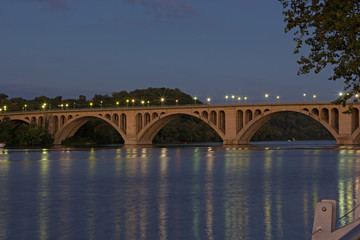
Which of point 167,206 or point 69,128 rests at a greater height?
point 69,128

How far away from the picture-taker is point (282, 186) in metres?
29.2

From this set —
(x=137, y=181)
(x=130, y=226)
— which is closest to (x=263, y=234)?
(x=130, y=226)

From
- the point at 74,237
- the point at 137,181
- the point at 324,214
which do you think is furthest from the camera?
the point at 137,181

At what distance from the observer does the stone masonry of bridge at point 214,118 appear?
9812 centimetres

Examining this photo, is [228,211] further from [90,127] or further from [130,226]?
[90,127]

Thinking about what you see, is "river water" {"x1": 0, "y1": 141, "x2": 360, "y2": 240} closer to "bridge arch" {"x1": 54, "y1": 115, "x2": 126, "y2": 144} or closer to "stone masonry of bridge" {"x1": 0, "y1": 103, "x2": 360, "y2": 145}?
"stone masonry of bridge" {"x1": 0, "y1": 103, "x2": 360, "y2": 145}

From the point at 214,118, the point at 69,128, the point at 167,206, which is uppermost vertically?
the point at 214,118

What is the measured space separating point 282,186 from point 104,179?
12730 millimetres

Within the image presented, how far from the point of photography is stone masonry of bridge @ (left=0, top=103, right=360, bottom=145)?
98125 mm

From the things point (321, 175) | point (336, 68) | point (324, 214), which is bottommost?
point (321, 175)

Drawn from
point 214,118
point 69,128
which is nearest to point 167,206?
point 214,118

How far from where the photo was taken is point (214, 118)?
117 m

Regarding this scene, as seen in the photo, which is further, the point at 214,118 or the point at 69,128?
the point at 69,128

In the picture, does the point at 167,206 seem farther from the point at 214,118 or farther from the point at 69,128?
the point at 69,128
